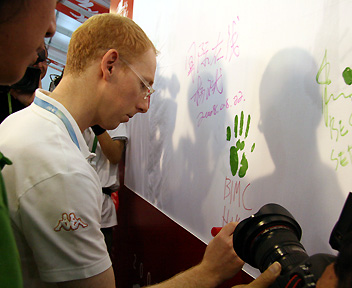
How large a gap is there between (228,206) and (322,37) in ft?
1.58

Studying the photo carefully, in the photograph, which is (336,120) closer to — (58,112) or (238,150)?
(238,150)

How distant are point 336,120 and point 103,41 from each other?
0.62 meters

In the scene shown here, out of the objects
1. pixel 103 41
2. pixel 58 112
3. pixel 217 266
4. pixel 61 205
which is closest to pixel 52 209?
pixel 61 205

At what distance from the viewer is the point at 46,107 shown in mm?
728

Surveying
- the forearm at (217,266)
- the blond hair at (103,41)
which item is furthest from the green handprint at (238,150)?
the blond hair at (103,41)

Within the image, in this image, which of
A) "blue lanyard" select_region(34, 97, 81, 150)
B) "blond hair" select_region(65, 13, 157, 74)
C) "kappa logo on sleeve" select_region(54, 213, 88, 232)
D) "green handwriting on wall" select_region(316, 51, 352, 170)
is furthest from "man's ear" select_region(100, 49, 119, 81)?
"green handwriting on wall" select_region(316, 51, 352, 170)

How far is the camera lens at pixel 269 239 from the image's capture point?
1.69 feet

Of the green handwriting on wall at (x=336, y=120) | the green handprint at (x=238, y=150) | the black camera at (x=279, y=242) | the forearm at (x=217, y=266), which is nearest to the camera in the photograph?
the black camera at (x=279, y=242)

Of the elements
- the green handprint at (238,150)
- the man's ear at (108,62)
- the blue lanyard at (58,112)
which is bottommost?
the blue lanyard at (58,112)

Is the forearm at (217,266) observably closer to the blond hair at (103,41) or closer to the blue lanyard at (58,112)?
the blue lanyard at (58,112)

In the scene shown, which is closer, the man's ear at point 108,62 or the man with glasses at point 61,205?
the man with glasses at point 61,205

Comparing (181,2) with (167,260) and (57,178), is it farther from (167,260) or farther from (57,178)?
(167,260)

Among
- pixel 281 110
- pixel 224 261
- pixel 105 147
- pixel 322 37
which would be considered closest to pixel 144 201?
pixel 105 147

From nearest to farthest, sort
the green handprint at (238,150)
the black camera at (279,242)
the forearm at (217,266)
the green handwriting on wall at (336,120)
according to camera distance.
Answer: the black camera at (279,242) → the green handwriting on wall at (336,120) → the forearm at (217,266) → the green handprint at (238,150)
